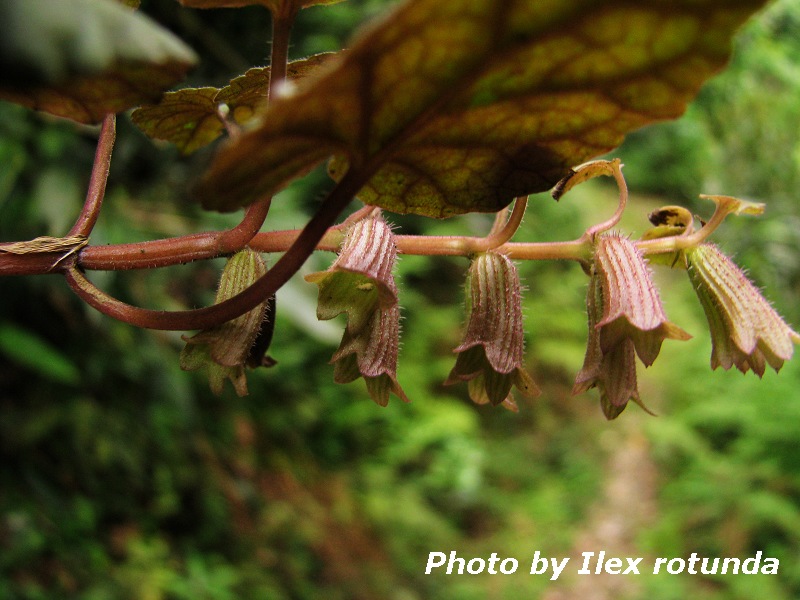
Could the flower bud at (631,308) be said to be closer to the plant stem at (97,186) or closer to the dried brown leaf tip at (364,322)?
the dried brown leaf tip at (364,322)

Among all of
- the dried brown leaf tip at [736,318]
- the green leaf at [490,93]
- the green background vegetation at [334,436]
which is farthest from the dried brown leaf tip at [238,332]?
the green background vegetation at [334,436]

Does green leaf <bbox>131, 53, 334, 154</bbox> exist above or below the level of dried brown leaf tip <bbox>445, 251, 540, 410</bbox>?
above

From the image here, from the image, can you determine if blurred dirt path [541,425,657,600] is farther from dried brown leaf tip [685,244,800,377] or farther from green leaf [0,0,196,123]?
green leaf [0,0,196,123]

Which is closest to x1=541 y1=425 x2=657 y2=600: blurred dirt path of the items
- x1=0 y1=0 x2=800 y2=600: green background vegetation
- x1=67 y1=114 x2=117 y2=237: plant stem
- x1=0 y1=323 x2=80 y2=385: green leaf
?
x1=0 y1=0 x2=800 y2=600: green background vegetation

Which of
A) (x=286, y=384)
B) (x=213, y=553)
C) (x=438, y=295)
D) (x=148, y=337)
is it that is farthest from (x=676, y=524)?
(x=148, y=337)

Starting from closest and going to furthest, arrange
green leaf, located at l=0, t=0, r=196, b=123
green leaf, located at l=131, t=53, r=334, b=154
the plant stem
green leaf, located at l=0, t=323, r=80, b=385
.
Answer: green leaf, located at l=0, t=0, r=196, b=123 → the plant stem → green leaf, located at l=131, t=53, r=334, b=154 → green leaf, located at l=0, t=323, r=80, b=385

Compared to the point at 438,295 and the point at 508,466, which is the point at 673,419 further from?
the point at 438,295

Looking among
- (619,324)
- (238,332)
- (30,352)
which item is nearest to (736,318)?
(619,324)
